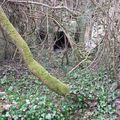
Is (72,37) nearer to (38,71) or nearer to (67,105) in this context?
(67,105)

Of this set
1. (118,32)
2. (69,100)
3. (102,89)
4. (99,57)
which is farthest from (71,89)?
(99,57)

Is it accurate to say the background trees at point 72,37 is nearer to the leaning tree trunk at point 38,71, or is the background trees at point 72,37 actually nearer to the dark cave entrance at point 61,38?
the dark cave entrance at point 61,38

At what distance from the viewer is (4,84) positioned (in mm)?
8594

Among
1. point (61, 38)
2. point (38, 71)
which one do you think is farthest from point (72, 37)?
point (38, 71)

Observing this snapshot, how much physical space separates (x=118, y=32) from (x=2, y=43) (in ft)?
15.8

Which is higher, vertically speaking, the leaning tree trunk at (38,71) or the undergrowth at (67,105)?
the leaning tree trunk at (38,71)

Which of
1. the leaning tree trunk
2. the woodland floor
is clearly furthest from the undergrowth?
the leaning tree trunk

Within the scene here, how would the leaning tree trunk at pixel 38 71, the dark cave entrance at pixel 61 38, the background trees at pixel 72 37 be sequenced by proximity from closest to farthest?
the leaning tree trunk at pixel 38 71 < the background trees at pixel 72 37 < the dark cave entrance at pixel 61 38

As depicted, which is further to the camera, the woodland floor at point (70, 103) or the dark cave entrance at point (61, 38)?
the dark cave entrance at point (61, 38)

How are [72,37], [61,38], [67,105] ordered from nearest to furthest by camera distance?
[67,105]
[72,37]
[61,38]

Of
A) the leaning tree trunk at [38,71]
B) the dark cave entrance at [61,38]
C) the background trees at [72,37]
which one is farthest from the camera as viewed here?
the dark cave entrance at [61,38]

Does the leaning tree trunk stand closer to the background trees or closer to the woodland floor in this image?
the woodland floor

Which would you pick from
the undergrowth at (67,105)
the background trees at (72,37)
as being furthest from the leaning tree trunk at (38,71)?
the background trees at (72,37)

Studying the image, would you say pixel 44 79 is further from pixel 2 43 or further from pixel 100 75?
pixel 2 43
